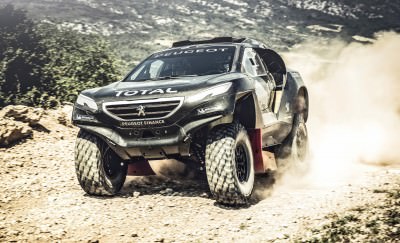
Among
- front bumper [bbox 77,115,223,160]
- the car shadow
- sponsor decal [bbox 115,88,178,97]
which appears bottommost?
the car shadow

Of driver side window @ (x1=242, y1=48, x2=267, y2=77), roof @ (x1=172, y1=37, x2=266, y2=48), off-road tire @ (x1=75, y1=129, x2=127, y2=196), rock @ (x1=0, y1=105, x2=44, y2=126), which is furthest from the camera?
rock @ (x1=0, y1=105, x2=44, y2=126)

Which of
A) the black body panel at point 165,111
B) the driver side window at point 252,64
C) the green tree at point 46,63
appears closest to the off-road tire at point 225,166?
the black body panel at point 165,111

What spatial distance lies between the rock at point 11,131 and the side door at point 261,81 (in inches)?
155

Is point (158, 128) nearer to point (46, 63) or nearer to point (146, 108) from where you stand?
point (146, 108)

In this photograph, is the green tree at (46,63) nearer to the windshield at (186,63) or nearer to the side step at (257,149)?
the windshield at (186,63)

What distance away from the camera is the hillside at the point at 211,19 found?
757 inches

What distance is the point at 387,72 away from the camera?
1544 cm

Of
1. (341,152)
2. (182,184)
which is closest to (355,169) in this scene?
(341,152)

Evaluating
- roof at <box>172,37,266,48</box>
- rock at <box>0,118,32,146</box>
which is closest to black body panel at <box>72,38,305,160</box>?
roof at <box>172,37,266,48</box>

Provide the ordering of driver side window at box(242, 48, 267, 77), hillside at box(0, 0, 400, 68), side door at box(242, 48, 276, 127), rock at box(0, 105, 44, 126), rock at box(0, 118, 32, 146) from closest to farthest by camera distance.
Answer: side door at box(242, 48, 276, 127)
driver side window at box(242, 48, 267, 77)
rock at box(0, 118, 32, 146)
rock at box(0, 105, 44, 126)
hillside at box(0, 0, 400, 68)

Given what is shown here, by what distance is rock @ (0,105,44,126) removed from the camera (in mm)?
8719

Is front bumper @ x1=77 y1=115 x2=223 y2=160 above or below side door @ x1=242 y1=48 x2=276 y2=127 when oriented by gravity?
below

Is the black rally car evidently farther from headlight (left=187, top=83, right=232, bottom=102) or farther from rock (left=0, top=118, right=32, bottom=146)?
rock (left=0, top=118, right=32, bottom=146)

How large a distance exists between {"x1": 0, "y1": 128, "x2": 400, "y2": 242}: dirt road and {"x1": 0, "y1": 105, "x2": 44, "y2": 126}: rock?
1.08 metres
